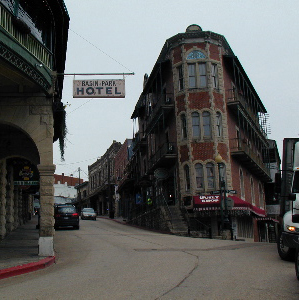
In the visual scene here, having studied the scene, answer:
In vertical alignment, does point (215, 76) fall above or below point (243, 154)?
above

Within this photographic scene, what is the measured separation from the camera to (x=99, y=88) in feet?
43.8

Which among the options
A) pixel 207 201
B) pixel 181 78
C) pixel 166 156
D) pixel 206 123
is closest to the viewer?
pixel 207 201

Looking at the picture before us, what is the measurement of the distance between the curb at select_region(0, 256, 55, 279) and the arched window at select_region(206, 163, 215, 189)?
1783 centimetres

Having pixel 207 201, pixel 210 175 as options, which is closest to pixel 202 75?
pixel 210 175

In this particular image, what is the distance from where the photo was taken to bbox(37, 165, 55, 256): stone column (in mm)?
13373

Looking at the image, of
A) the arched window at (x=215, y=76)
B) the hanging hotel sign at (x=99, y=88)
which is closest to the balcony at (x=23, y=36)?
the hanging hotel sign at (x=99, y=88)

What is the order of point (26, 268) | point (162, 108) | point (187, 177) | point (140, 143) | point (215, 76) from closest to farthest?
point (26, 268), point (187, 177), point (215, 76), point (162, 108), point (140, 143)

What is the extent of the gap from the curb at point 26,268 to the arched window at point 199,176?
17660 mm

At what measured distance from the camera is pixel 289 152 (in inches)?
486

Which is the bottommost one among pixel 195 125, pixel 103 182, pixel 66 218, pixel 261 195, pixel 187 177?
pixel 66 218

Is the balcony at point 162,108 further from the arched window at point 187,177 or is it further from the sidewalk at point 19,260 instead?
the sidewalk at point 19,260

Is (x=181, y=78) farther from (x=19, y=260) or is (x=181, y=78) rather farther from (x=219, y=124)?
(x=19, y=260)

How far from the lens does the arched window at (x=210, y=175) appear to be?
28761 millimetres

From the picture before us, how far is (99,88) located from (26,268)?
19.1ft
